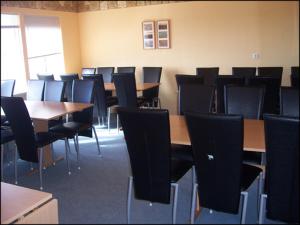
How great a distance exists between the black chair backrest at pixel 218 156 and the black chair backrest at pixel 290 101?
979 millimetres

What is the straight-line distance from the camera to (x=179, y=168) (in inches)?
94.7

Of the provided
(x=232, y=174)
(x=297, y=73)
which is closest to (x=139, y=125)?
(x=232, y=174)

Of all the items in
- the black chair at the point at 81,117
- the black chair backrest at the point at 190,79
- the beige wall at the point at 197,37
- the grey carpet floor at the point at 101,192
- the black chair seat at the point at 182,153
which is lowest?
the grey carpet floor at the point at 101,192

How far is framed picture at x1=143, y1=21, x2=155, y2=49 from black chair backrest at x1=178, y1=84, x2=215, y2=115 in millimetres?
3219

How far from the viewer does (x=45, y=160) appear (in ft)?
12.1

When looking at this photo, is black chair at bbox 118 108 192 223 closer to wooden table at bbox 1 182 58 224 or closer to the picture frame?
wooden table at bbox 1 182 58 224

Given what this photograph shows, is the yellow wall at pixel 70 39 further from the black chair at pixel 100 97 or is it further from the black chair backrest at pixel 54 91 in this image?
the black chair backrest at pixel 54 91

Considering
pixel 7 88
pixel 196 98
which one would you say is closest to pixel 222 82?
pixel 196 98

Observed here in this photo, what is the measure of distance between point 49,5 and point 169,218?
4727 millimetres

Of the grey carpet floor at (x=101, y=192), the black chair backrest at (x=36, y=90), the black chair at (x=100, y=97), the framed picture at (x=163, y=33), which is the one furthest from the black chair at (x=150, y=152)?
the framed picture at (x=163, y=33)

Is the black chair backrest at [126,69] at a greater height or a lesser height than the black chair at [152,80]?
greater

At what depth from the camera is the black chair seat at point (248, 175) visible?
212 cm

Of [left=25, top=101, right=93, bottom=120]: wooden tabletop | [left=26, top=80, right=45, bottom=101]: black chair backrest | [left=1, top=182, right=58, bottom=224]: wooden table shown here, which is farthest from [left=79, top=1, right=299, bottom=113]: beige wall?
[left=1, top=182, right=58, bottom=224]: wooden table

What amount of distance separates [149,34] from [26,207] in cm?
504
